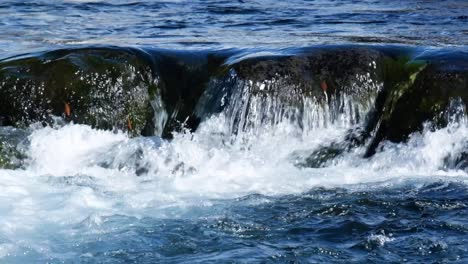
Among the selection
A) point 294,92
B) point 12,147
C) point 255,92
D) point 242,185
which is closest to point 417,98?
point 294,92

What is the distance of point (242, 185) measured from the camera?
817 centimetres

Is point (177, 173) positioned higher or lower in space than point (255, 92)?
lower

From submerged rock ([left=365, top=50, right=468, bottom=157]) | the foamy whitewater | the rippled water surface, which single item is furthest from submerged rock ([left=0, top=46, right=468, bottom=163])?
the rippled water surface

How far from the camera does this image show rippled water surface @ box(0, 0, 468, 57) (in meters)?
11.8

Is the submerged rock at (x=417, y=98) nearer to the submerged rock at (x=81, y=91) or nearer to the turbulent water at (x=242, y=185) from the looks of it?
the turbulent water at (x=242, y=185)

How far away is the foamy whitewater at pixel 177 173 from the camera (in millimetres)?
7391

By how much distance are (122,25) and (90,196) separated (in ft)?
22.0

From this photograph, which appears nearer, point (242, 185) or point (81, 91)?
point (242, 185)

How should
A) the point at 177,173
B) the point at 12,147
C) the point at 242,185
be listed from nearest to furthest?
the point at 242,185 → the point at 177,173 → the point at 12,147

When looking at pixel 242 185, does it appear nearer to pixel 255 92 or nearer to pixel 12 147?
pixel 255 92

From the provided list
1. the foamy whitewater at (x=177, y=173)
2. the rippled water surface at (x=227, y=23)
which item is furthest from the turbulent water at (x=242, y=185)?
the rippled water surface at (x=227, y=23)

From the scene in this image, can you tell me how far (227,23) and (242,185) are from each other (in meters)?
6.26

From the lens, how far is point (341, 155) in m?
8.94

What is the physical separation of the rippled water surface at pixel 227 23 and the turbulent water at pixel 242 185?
122 mm
